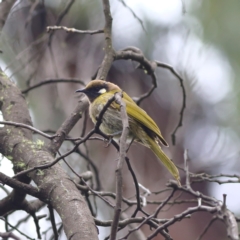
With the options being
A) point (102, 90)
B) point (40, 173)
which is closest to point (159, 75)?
point (102, 90)

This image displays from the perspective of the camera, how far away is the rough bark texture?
2133mm

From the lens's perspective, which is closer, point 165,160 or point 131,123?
point 165,160

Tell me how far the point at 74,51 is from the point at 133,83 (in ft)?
3.05

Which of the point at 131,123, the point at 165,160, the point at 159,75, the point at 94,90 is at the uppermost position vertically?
the point at 159,75

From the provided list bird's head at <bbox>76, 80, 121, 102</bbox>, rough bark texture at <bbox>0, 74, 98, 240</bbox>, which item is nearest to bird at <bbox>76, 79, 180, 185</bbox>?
bird's head at <bbox>76, 80, 121, 102</bbox>

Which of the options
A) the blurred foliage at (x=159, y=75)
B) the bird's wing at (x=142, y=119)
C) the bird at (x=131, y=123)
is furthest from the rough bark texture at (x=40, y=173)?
the blurred foliage at (x=159, y=75)

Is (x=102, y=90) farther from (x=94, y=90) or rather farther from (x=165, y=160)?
(x=165, y=160)

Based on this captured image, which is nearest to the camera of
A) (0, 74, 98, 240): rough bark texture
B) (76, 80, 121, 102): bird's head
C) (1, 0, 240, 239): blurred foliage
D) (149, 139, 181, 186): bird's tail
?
(0, 74, 98, 240): rough bark texture

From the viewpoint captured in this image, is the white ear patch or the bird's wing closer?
the bird's wing

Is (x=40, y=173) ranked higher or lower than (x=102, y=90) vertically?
lower

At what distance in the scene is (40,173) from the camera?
246 centimetres

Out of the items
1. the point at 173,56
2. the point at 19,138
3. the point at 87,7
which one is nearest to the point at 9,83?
the point at 19,138

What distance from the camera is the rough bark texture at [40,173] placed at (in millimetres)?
2133

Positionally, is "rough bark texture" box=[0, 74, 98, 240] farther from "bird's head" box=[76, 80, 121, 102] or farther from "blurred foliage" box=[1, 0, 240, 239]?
"blurred foliage" box=[1, 0, 240, 239]
